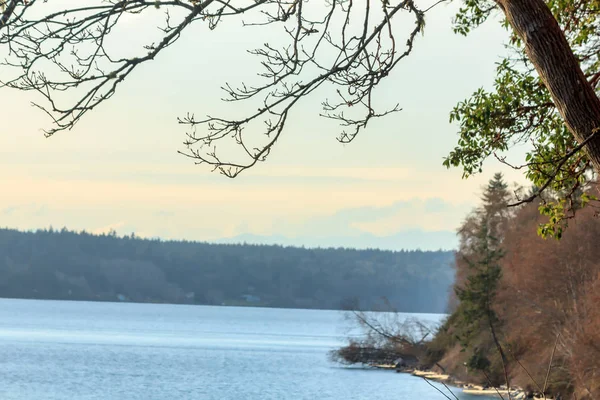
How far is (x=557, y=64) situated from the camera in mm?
7012

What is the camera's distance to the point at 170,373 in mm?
73312

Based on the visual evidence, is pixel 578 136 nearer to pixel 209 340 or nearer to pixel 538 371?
pixel 538 371

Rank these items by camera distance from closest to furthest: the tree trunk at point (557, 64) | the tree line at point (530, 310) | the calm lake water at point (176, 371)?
the tree trunk at point (557, 64) < the tree line at point (530, 310) < the calm lake water at point (176, 371)

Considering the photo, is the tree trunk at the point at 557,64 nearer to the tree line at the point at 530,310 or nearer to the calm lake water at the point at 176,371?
the tree line at the point at 530,310

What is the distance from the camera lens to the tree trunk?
22.9 ft

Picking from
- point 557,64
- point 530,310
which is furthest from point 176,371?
point 557,64

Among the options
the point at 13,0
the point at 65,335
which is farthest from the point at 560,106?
the point at 65,335

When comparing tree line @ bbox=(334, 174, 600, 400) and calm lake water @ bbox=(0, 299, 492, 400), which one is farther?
calm lake water @ bbox=(0, 299, 492, 400)

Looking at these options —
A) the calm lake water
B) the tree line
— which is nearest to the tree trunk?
the tree line

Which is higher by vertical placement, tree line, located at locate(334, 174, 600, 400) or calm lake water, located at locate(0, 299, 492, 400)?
tree line, located at locate(334, 174, 600, 400)

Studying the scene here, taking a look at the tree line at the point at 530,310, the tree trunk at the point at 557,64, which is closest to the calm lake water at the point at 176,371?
the tree line at the point at 530,310

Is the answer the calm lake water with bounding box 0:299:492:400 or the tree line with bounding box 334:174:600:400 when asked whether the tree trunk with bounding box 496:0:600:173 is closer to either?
the tree line with bounding box 334:174:600:400

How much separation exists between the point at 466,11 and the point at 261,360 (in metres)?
80.5

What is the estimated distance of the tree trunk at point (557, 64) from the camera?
6.98 m
